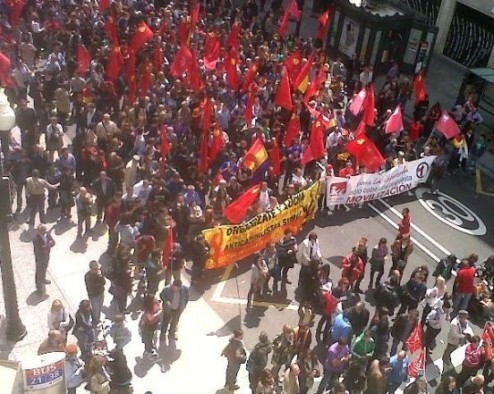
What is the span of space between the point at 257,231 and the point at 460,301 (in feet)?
14.0

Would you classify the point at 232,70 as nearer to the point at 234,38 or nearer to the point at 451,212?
the point at 234,38

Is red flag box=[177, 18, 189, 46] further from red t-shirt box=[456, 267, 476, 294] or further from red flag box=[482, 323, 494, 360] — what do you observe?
red flag box=[482, 323, 494, 360]

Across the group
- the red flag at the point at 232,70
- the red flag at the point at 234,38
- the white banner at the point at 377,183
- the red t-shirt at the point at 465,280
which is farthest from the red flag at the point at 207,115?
the red t-shirt at the point at 465,280

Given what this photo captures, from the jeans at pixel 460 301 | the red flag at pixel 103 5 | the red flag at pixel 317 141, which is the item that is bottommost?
the jeans at pixel 460 301

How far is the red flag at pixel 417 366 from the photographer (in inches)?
448

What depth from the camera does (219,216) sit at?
14820mm

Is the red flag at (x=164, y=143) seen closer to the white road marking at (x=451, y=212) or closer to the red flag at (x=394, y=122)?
the red flag at (x=394, y=122)

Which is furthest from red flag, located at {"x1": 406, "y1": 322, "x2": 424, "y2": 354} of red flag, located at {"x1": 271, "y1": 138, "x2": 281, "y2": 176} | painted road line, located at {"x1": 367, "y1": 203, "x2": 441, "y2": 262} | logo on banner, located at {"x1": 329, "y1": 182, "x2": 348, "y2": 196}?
red flag, located at {"x1": 271, "y1": 138, "x2": 281, "y2": 176}

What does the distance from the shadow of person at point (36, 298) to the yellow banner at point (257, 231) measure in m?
3.17

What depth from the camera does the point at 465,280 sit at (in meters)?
13.5

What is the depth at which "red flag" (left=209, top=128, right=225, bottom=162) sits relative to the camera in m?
16.0

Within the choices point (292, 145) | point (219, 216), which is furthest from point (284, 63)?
point (219, 216)

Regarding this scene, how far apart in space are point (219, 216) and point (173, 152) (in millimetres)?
2163

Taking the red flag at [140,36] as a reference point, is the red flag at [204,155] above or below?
below
